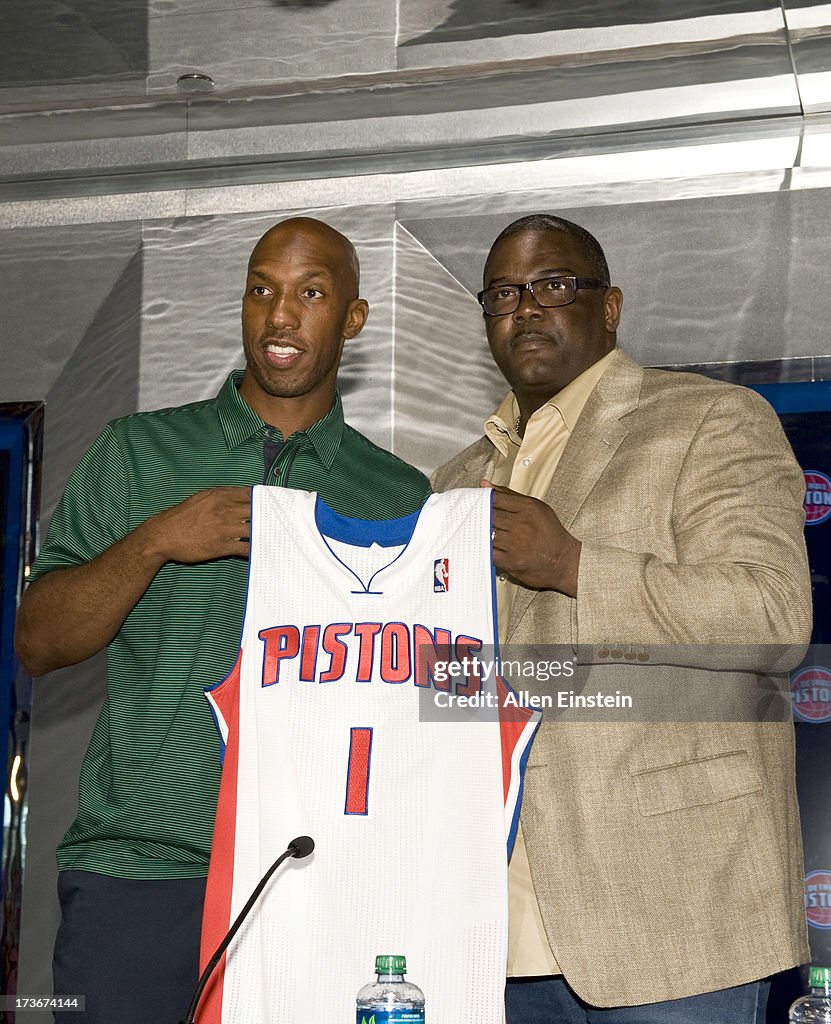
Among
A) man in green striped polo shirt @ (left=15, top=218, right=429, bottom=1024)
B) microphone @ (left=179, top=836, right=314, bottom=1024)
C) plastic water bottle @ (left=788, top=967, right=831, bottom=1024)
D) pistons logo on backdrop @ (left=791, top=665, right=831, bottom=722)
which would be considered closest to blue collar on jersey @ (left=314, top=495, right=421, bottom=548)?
man in green striped polo shirt @ (left=15, top=218, right=429, bottom=1024)

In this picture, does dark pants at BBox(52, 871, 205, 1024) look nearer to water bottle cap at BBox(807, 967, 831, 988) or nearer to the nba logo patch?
the nba logo patch

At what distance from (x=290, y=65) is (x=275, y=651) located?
77.6 inches

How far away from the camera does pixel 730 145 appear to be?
10.1 feet

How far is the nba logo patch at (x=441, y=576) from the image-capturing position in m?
1.90

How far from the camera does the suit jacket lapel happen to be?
81.4 inches

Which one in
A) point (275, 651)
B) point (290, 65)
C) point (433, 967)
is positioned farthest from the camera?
point (290, 65)

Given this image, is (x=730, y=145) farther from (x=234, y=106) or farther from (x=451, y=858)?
(x=451, y=858)

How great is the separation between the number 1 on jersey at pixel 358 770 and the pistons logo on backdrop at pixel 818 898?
1380 mm

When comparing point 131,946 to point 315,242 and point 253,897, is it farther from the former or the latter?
point 315,242

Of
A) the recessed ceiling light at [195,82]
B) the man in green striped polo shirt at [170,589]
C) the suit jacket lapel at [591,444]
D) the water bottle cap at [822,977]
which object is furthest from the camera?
the recessed ceiling light at [195,82]

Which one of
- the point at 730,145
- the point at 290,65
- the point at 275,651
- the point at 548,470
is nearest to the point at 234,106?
the point at 290,65

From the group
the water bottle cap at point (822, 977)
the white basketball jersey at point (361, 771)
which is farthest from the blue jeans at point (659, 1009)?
the white basketball jersey at point (361, 771)

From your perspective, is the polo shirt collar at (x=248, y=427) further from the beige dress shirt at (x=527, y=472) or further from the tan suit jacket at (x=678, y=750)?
the tan suit jacket at (x=678, y=750)

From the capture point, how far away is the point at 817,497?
2.90 meters
